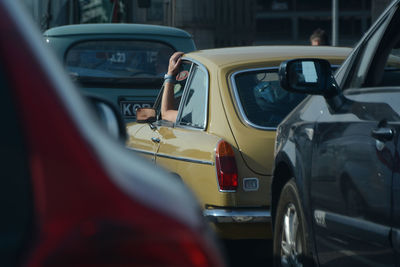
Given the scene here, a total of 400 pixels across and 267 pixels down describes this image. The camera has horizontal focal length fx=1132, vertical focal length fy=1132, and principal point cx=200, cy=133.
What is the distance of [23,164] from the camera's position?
185cm

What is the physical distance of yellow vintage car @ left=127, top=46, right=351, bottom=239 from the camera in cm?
Result: 652

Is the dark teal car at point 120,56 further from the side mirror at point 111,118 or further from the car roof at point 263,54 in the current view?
the side mirror at point 111,118

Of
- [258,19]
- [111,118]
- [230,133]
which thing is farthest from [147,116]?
[258,19]

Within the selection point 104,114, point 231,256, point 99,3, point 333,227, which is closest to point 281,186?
point 333,227

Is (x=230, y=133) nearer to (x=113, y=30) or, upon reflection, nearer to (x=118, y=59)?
(x=118, y=59)

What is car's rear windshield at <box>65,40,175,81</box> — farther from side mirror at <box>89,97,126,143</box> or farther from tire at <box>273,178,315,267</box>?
side mirror at <box>89,97,126,143</box>

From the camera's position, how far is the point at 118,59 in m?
11.8

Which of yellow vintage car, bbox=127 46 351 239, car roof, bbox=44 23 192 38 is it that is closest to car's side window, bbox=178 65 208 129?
yellow vintage car, bbox=127 46 351 239

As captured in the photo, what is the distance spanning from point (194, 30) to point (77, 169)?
78861mm

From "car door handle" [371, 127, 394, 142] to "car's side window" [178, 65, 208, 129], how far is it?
2.94 metres

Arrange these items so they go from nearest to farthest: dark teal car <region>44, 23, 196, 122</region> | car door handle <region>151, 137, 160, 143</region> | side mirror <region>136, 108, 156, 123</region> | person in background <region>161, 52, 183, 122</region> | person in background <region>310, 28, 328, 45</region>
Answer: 1. car door handle <region>151, 137, 160, 143</region>
2. side mirror <region>136, 108, 156, 123</region>
3. person in background <region>161, 52, 183, 122</region>
4. dark teal car <region>44, 23, 196, 122</region>
5. person in background <region>310, 28, 328, 45</region>

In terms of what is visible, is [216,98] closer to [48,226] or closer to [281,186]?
[281,186]

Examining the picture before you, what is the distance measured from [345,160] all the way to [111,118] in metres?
2.00

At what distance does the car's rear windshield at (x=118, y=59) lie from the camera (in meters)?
11.5
